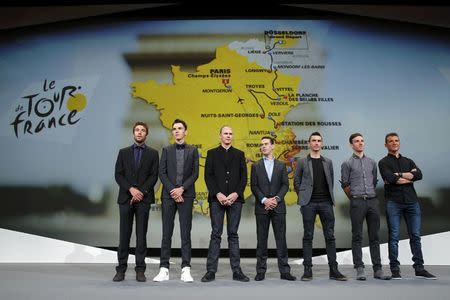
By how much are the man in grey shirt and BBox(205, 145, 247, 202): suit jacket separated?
105cm

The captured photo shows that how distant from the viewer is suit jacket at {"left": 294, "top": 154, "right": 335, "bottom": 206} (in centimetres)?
393

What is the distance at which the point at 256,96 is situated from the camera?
5383mm

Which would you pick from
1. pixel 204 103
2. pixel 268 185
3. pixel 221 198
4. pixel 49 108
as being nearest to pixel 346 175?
pixel 268 185

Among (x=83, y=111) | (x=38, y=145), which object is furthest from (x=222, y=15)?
(x=38, y=145)

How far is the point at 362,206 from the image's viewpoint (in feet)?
12.9

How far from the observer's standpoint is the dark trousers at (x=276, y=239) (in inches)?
152

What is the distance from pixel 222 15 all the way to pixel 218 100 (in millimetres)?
1173

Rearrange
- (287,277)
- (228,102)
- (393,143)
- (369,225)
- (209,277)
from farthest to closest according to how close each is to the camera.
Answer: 1. (228,102)
2. (393,143)
3. (369,225)
4. (287,277)
5. (209,277)

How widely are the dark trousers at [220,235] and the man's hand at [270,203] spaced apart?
26cm

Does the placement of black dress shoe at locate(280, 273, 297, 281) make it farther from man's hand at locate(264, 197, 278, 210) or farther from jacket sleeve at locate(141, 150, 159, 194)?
jacket sleeve at locate(141, 150, 159, 194)

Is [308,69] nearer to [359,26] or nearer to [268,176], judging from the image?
[359,26]

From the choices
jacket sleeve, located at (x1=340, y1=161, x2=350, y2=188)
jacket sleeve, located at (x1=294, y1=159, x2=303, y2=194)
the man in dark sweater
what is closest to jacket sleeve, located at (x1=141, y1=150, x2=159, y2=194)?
jacket sleeve, located at (x1=294, y1=159, x2=303, y2=194)

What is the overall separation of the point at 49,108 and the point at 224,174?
296 cm

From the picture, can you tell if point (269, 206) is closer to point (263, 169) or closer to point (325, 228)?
point (263, 169)
